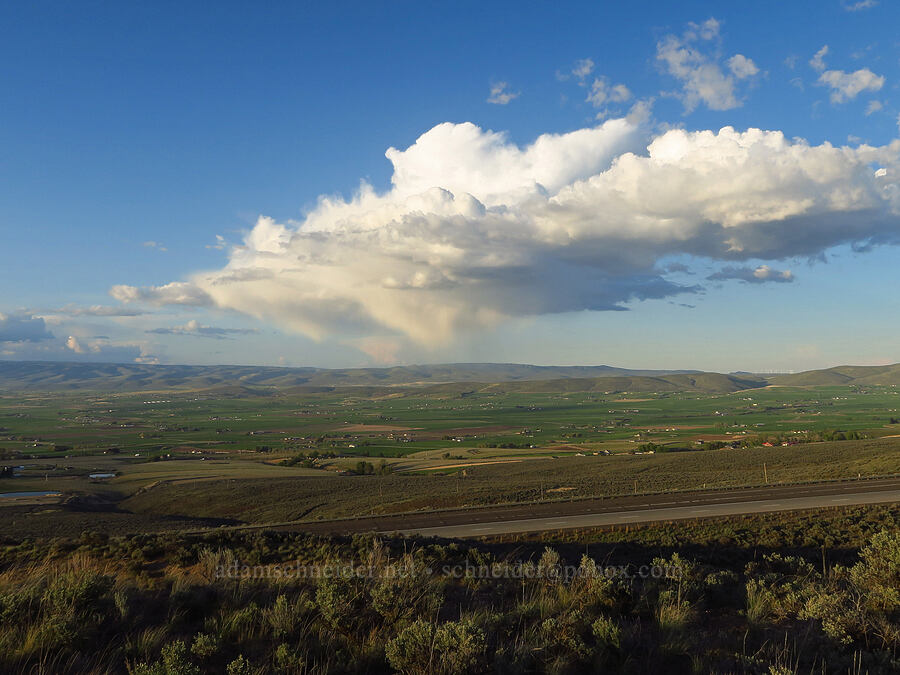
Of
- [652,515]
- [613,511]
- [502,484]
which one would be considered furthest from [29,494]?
[652,515]

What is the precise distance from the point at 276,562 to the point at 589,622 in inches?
595

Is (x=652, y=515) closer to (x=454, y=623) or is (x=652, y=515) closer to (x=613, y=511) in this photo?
(x=613, y=511)

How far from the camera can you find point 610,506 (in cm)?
4241

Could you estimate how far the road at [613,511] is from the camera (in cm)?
3531

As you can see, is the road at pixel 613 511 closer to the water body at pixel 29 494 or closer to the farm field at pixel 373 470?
the farm field at pixel 373 470

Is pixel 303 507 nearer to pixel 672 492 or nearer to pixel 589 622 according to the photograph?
pixel 672 492

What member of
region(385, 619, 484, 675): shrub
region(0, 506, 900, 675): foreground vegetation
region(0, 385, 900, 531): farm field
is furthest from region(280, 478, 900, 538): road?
region(385, 619, 484, 675): shrub

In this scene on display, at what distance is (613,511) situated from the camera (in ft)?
131

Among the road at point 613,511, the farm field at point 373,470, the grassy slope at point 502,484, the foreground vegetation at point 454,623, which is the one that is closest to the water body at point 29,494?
the farm field at point 373,470

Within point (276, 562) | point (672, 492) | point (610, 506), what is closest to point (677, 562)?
point (276, 562)

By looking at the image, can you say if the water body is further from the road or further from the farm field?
the road

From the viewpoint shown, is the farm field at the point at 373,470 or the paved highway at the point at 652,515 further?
the farm field at the point at 373,470

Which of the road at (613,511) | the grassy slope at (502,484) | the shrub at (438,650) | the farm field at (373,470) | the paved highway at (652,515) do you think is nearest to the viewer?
the shrub at (438,650)

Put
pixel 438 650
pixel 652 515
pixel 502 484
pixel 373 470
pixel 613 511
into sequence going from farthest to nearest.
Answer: pixel 373 470
pixel 502 484
pixel 613 511
pixel 652 515
pixel 438 650
